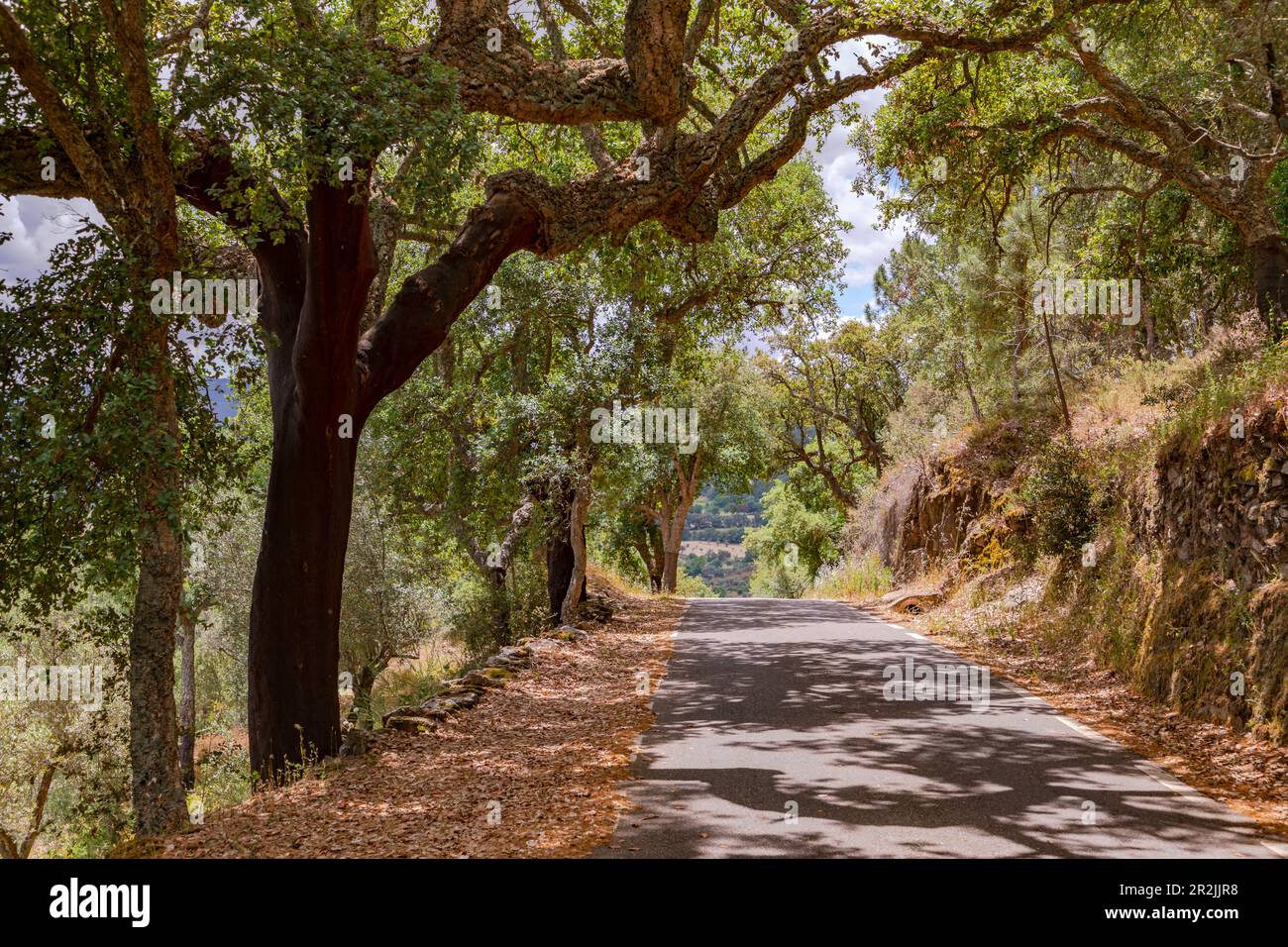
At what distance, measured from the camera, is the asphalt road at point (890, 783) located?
5.39 metres

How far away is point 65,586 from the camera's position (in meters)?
7.64

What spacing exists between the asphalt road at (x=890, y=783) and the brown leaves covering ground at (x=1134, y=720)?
0.81 ft

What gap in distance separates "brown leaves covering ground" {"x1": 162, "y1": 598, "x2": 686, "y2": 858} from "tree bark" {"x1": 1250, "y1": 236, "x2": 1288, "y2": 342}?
1009 cm

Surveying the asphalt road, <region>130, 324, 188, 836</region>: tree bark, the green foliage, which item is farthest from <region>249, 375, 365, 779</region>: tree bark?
the green foliage

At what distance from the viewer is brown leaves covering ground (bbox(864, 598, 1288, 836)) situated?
21.3 ft

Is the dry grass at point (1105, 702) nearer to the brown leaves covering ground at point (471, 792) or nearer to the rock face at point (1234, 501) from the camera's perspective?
the rock face at point (1234, 501)

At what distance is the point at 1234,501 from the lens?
8.81m

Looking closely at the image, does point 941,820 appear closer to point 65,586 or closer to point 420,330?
point 420,330

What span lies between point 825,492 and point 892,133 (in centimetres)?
3370

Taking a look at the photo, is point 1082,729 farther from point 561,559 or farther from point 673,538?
point 673,538

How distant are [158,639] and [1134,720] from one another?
873cm

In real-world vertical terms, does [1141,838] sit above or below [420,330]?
below

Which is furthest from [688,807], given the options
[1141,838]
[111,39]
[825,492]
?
[825,492]

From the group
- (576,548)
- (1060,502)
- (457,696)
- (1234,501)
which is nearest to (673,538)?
(576,548)
